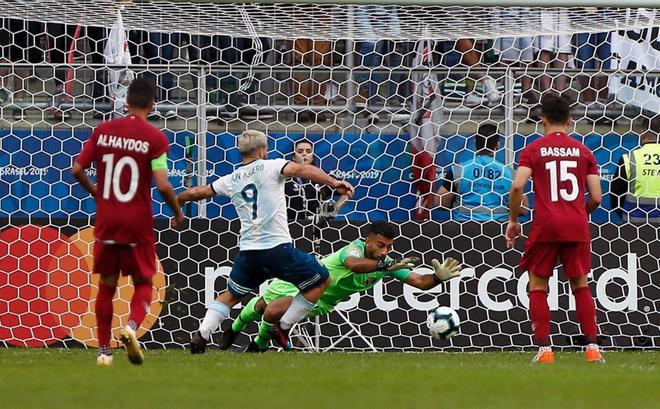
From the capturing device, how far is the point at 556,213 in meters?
10.2

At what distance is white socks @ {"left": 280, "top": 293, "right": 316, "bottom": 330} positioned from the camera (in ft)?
37.1

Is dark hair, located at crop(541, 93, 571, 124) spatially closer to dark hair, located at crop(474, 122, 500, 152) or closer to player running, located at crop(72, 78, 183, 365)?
player running, located at crop(72, 78, 183, 365)

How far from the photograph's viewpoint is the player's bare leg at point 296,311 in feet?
36.7

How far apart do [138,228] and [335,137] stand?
4449 millimetres

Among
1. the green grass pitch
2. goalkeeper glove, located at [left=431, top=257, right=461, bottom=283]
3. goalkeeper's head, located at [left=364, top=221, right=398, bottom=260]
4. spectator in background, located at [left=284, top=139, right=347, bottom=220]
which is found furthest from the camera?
spectator in background, located at [left=284, top=139, right=347, bottom=220]

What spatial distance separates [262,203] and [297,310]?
0.97m

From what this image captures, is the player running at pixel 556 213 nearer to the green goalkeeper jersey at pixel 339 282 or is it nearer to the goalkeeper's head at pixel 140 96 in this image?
the green goalkeeper jersey at pixel 339 282

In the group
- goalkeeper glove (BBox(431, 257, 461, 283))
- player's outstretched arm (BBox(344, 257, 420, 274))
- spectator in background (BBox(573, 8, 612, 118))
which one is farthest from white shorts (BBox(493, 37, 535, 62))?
player's outstretched arm (BBox(344, 257, 420, 274))

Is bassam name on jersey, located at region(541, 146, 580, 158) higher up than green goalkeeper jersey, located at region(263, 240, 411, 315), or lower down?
higher up

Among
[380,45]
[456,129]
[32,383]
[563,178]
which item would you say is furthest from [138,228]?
[380,45]

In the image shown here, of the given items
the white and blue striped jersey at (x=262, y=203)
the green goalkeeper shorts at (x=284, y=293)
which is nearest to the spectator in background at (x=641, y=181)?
the green goalkeeper shorts at (x=284, y=293)

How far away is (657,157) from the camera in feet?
45.7

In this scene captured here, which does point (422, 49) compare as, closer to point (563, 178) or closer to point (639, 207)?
point (639, 207)

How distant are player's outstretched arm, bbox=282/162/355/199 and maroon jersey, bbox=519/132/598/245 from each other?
1.33m
